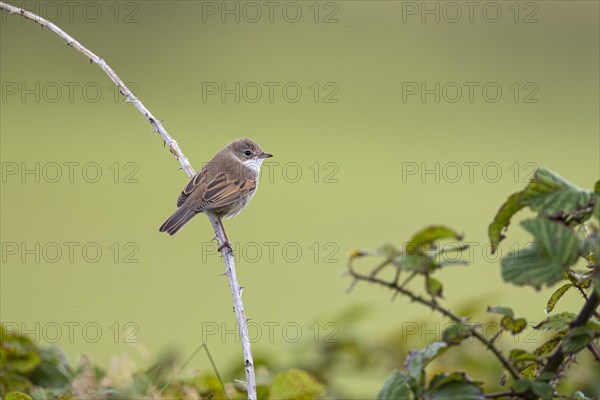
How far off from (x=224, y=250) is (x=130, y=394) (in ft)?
1.42

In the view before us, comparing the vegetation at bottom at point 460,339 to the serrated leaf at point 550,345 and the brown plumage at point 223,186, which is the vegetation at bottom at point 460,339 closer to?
the serrated leaf at point 550,345

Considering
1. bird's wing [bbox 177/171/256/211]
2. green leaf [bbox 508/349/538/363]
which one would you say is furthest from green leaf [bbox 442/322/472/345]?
bird's wing [bbox 177/171/256/211]

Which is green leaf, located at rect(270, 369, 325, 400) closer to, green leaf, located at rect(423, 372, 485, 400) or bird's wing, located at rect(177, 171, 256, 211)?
green leaf, located at rect(423, 372, 485, 400)

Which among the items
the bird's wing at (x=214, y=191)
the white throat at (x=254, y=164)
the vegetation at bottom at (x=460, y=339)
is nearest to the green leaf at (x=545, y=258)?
the vegetation at bottom at (x=460, y=339)

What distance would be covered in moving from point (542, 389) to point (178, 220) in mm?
2505

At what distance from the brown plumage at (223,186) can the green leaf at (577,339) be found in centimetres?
222

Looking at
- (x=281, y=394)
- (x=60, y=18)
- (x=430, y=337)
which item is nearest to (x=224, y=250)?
(x=281, y=394)

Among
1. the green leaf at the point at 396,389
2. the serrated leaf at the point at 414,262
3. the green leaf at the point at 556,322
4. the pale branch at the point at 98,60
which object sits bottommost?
the green leaf at the point at 396,389

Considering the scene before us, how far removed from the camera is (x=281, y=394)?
1834mm

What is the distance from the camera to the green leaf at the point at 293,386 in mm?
1824

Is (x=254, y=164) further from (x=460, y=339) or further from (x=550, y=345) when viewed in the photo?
(x=460, y=339)

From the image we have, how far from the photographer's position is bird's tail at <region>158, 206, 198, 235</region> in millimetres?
3379

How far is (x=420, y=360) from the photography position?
111 cm

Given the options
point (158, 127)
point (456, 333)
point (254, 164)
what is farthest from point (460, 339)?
point (254, 164)
